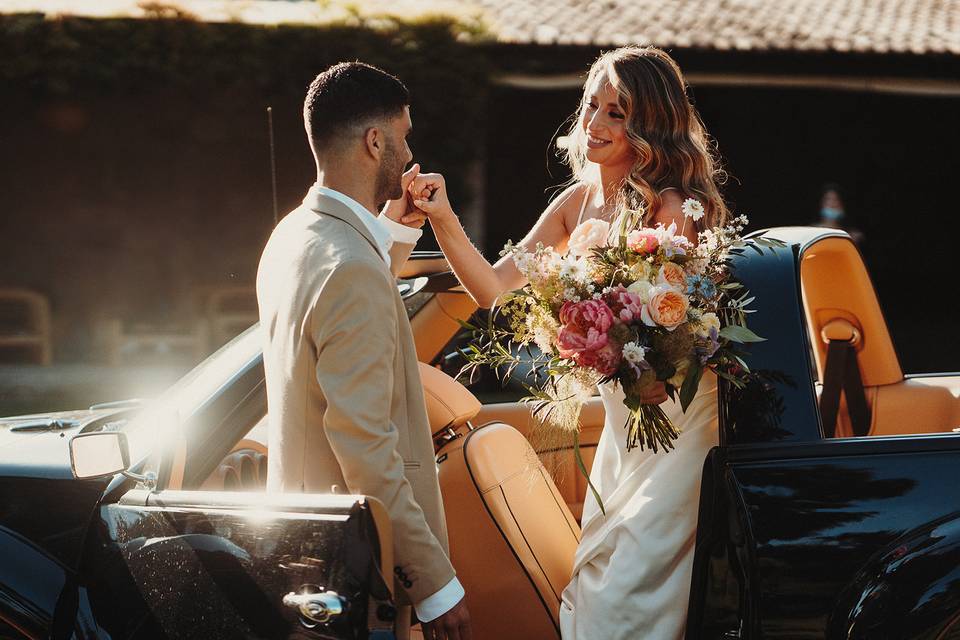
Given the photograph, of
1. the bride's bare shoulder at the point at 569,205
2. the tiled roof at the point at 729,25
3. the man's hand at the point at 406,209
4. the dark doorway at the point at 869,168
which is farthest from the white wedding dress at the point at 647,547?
the dark doorway at the point at 869,168

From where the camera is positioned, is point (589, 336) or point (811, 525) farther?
point (589, 336)

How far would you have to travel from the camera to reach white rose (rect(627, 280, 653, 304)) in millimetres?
2473

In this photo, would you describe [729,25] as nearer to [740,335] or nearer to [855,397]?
[855,397]

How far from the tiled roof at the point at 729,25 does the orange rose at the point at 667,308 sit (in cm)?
1174

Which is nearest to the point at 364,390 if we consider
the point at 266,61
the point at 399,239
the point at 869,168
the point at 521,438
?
the point at 399,239

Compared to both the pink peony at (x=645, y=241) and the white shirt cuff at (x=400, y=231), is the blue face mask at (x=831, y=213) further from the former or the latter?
the pink peony at (x=645, y=241)

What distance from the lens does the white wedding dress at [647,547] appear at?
2602 mm

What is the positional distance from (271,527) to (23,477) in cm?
80

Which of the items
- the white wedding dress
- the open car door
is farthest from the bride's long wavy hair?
the open car door

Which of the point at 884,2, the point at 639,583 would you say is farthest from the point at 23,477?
the point at 884,2

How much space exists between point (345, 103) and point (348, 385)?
0.66m

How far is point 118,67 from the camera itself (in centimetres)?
1279

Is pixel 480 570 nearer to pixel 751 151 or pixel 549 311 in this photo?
pixel 549 311

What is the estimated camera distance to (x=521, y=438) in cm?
319
